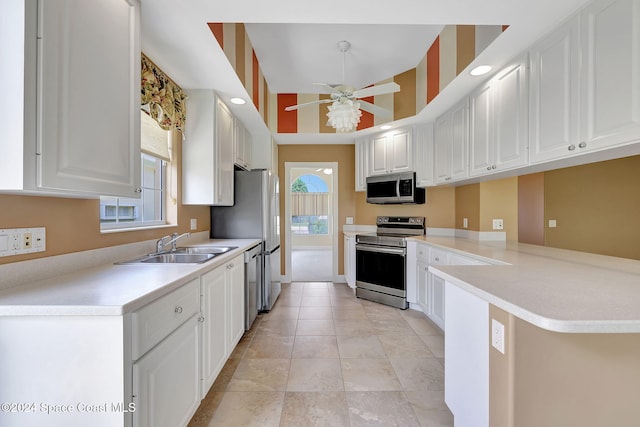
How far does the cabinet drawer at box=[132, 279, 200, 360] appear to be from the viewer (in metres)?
1.01

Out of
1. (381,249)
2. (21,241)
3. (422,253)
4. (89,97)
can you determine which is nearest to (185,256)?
(21,241)

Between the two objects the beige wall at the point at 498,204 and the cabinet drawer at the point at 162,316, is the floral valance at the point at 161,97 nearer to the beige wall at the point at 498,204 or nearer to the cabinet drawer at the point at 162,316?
the cabinet drawer at the point at 162,316

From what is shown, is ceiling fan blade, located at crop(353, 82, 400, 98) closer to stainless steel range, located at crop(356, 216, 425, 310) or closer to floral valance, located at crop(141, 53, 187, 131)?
floral valance, located at crop(141, 53, 187, 131)

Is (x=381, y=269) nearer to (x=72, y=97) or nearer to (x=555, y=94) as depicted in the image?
(x=555, y=94)

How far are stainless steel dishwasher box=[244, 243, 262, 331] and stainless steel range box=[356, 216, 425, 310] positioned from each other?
Result: 1517 mm

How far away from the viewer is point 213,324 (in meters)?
1.77

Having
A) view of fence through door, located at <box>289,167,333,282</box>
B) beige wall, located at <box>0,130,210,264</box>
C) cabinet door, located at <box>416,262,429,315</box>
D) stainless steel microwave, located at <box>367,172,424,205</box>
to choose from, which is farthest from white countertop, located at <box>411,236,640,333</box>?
view of fence through door, located at <box>289,167,333,282</box>

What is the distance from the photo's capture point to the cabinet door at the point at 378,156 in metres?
3.88

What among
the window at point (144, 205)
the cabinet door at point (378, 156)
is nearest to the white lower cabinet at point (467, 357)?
the window at point (144, 205)

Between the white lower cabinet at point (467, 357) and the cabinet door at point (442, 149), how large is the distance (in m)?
1.95

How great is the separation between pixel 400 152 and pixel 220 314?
2.98 m

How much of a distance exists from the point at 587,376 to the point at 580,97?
1.42 meters

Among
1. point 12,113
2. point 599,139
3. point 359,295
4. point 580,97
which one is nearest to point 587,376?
point 599,139

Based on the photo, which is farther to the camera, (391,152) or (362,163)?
(362,163)
